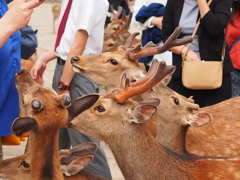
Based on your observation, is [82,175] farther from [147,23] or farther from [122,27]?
[122,27]

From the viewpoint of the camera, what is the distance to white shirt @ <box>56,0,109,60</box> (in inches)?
152

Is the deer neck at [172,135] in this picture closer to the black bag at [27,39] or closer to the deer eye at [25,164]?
the deer eye at [25,164]

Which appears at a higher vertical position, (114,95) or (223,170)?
(114,95)

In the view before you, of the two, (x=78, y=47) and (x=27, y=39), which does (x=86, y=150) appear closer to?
(x=78, y=47)

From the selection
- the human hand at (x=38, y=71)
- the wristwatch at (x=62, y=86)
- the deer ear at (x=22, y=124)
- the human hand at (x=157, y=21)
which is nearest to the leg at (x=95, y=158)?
the wristwatch at (x=62, y=86)

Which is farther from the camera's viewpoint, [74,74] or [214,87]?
[214,87]

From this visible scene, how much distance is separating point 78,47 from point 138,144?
3.20 ft

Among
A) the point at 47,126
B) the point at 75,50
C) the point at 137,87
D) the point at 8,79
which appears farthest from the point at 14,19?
the point at 137,87

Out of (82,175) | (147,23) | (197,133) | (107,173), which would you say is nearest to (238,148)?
(197,133)

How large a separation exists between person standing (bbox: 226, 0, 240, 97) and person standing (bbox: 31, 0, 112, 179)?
5.38 ft

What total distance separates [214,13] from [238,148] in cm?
127

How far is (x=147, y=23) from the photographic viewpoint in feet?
17.7

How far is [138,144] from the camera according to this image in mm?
3385

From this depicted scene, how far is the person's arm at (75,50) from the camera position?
12.7 ft
